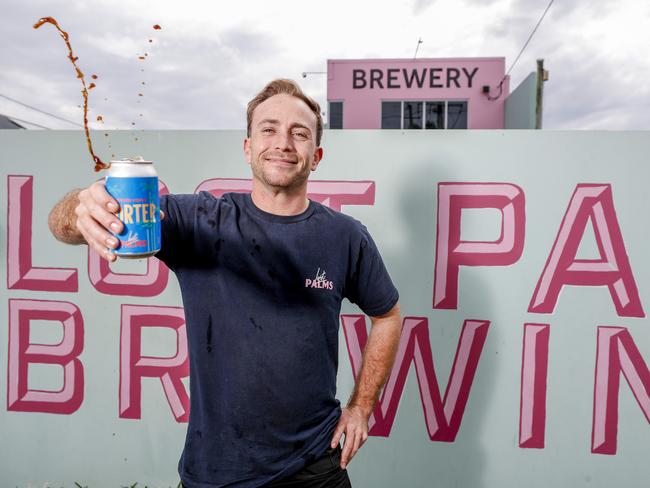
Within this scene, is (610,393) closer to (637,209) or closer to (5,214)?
(637,209)

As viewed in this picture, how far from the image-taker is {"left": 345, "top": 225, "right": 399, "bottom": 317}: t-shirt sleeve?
4.98ft

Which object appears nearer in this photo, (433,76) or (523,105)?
(523,105)

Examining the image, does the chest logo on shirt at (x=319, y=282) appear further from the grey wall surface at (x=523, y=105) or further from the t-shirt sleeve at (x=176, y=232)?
the grey wall surface at (x=523, y=105)

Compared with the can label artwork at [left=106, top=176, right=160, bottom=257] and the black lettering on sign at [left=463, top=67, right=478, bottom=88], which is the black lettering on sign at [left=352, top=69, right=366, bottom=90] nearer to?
the black lettering on sign at [left=463, top=67, right=478, bottom=88]

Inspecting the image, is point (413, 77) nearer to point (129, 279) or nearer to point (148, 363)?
point (129, 279)

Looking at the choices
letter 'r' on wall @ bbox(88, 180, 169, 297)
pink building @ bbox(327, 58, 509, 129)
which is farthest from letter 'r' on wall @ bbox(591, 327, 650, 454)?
pink building @ bbox(327, 58, 509, 129)

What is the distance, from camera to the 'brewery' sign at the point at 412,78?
13125mm

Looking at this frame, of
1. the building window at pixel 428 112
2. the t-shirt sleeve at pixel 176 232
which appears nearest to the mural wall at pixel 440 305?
the t-shirt sleeve at pixel 176 232

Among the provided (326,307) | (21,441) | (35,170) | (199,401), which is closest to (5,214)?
(35,170)

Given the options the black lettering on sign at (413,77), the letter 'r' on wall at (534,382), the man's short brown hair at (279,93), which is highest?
the black lettering on sign at (413,77)

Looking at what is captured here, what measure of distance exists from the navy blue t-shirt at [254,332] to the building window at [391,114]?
12701 millimetres

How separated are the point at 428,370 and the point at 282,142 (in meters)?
1.59

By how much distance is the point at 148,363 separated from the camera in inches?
96.7

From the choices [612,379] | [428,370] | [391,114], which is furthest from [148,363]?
[391,114]
